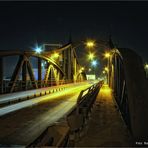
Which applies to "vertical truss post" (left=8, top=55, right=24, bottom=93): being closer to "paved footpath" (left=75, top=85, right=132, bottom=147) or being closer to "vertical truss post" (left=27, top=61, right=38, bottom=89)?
"vertical truss post" (left=27, top=61, right=38, bottom=89)

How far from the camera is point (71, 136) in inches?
348

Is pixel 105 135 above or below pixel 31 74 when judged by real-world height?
below

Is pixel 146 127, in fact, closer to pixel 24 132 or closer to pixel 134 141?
pixel 134 141

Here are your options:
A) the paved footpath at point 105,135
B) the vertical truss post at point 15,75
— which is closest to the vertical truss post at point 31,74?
the vertical truss post at point 15,75

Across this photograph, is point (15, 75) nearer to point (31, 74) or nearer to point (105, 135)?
point (31, 74)

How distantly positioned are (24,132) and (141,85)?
554cm

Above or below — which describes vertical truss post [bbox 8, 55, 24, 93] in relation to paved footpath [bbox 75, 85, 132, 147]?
above

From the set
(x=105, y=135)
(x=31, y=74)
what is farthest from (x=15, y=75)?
(x=105, y=135)

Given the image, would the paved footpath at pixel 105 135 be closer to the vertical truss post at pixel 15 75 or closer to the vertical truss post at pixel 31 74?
the vertical truss post at pixel 15 75

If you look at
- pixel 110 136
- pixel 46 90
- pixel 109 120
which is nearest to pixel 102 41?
pixel 46 90

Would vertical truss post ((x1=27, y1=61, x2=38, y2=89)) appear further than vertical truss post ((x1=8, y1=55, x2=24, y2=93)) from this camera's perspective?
Yes

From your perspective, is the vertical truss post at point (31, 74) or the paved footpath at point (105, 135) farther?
the vertical truss post at point (31, 74)

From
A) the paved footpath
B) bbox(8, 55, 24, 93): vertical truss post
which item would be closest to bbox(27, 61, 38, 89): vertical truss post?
bbox(8, 55, 24, 93): vertical truss post

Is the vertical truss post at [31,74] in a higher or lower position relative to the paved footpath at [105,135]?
higher
